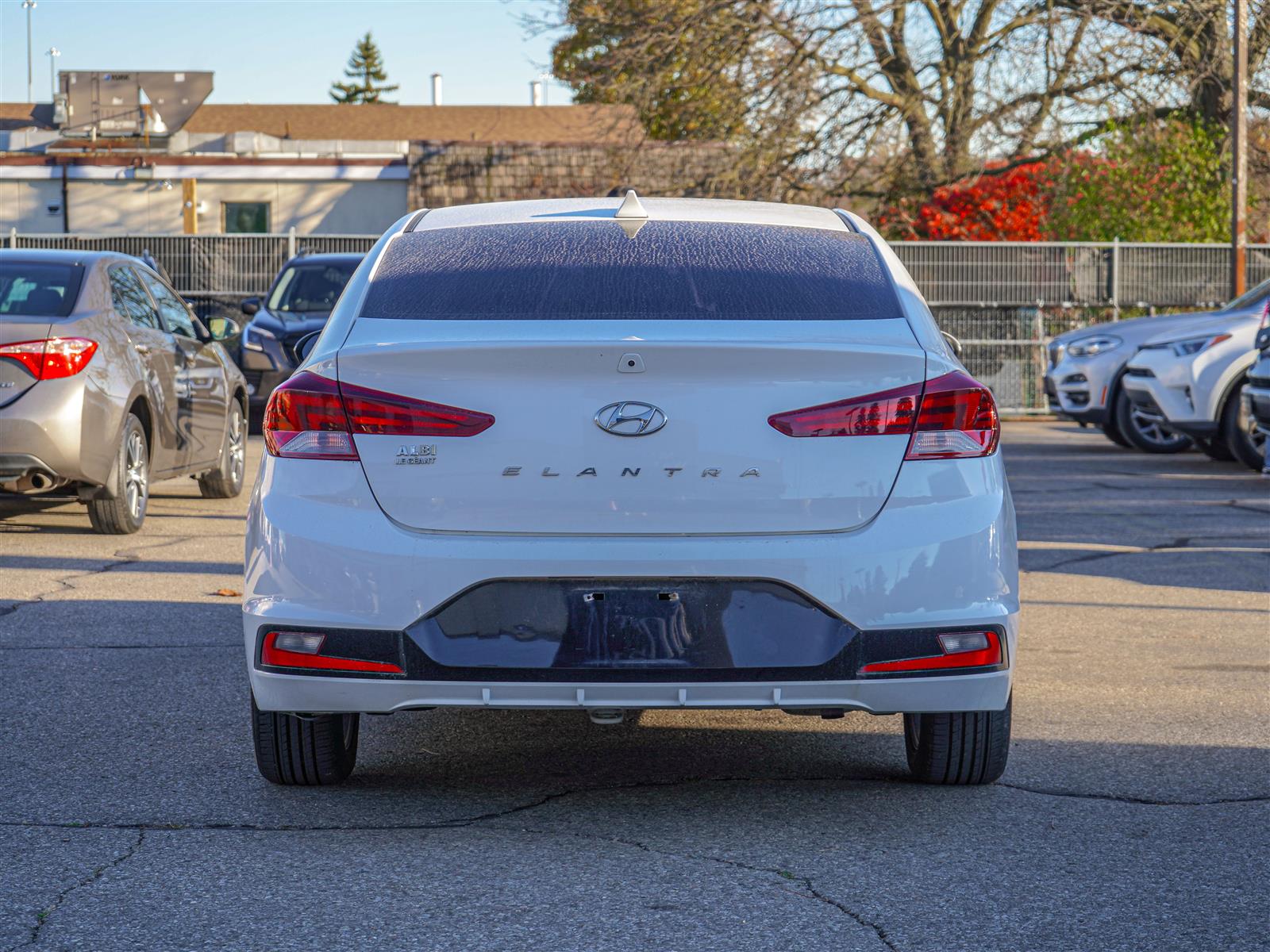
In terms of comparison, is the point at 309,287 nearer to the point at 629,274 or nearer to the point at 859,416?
the point at 629,274

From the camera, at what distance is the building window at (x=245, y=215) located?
1428 inches

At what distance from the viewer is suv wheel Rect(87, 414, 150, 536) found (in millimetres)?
9820

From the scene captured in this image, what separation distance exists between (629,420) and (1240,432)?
37.8 ft

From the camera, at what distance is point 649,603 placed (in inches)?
161

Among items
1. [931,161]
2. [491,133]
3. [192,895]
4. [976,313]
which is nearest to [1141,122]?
[931,161]

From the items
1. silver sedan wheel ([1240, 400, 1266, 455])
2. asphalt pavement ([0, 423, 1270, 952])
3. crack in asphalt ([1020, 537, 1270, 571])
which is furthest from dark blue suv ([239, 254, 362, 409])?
asphalt pavement ([0, 423, 1270, 952])

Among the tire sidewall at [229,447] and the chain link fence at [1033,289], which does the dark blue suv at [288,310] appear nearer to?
the chain link fence at [1033,289]

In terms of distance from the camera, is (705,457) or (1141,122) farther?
(1141,122)

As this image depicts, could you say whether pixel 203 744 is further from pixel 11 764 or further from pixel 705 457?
pixel 705 457

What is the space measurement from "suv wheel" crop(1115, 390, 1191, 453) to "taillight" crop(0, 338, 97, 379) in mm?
10475

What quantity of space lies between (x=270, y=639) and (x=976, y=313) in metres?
19.9

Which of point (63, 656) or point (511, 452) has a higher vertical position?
point (511, 452)

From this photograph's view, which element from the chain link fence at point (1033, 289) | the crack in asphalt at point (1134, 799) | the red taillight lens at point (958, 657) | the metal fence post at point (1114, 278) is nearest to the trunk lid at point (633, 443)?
the red taillight lens at point (958, 657)

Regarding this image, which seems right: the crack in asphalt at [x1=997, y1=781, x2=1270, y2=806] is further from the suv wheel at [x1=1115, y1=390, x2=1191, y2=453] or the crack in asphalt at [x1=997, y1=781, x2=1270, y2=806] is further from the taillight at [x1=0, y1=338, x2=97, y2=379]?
the suv wheel at [x1=1115, y1=390, x2=1191, y2=453]
